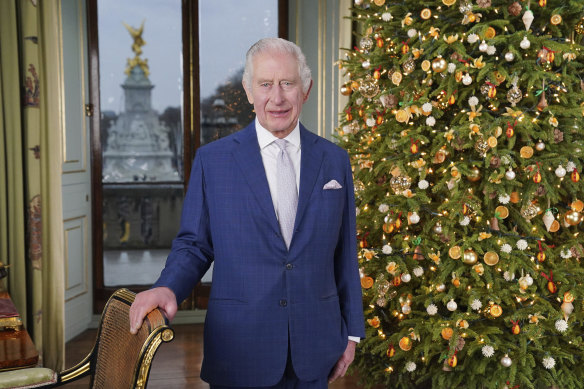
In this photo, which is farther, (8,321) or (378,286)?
(378,286)

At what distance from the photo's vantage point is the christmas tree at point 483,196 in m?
2.63

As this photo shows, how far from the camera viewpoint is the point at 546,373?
268 centimetres

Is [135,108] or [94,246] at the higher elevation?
[135,108]

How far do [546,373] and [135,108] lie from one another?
11.9 feet

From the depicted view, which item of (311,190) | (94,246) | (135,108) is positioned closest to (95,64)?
(135,108)

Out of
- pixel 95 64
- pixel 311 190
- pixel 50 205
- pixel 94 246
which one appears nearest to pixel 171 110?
pixel 95 64

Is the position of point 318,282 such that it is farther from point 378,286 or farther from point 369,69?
point 369,69

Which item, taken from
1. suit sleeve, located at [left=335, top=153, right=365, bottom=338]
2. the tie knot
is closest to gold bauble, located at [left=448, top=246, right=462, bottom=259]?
suit sleeve, located at [left=335, top=153, right=365, bottom=338]

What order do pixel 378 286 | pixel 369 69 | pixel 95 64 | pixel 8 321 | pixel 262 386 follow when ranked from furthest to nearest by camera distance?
1. pixel 95 64
2. pixel 369 69
3. pixel 378 286
4. pixel 8 321
5. pixel 262 386

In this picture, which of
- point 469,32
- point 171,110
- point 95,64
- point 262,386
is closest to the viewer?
point 262,386

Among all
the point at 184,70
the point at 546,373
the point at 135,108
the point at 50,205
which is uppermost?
the point at 184,70

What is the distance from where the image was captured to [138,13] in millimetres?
4785

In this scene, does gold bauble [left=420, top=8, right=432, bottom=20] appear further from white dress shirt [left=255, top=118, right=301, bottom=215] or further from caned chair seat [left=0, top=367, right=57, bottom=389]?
caned chair seat [left=0, top=367, right=57, bottom=389]

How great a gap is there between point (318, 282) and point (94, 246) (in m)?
3.68
